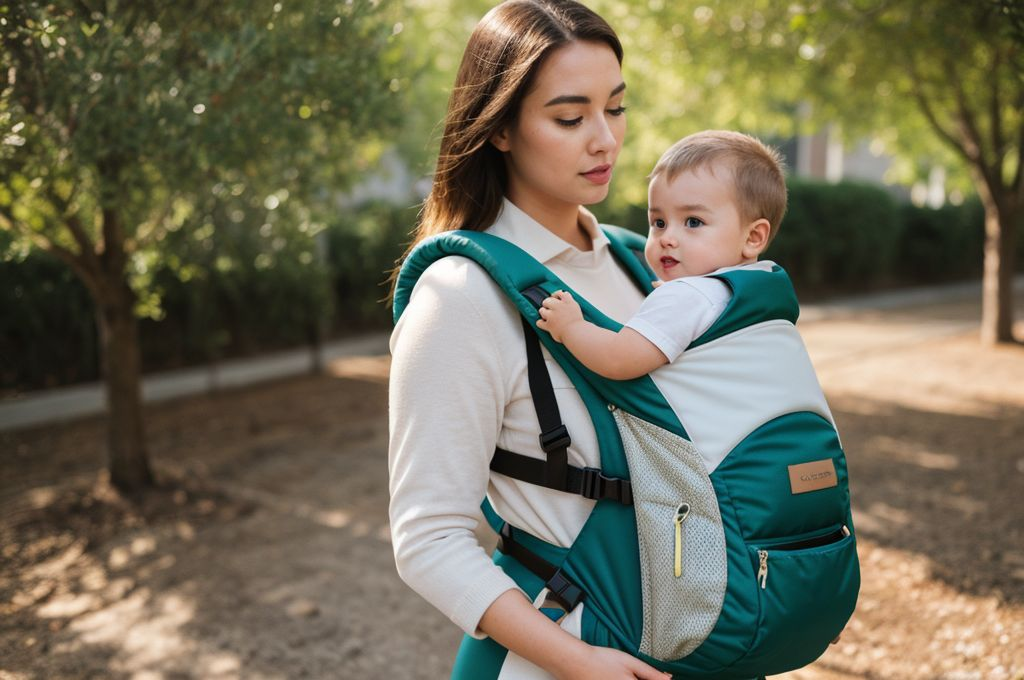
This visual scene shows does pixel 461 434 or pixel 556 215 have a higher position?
pixel 556 215

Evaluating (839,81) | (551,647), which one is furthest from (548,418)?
(839,81)

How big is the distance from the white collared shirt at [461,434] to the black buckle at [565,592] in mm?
66

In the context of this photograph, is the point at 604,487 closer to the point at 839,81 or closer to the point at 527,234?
the point at 527,234

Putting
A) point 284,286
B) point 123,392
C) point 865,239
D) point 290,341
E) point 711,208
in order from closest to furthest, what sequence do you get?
point 711,208 → point 123,392 → point 284,286 → point 290,341 → point 865,239

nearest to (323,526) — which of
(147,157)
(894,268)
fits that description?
(147,157)

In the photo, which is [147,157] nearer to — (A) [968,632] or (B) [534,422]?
(B) [534,422]

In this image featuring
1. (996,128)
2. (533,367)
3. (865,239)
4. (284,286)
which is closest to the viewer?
(533,367)

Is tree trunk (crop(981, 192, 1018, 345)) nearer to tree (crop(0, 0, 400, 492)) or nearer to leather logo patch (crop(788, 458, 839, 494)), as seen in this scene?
tree (crop(0, 0, 400, 492))

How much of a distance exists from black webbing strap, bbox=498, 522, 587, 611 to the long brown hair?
24.4 inches

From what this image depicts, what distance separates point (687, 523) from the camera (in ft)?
4.62

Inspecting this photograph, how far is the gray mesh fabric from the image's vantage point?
1381 millimetres

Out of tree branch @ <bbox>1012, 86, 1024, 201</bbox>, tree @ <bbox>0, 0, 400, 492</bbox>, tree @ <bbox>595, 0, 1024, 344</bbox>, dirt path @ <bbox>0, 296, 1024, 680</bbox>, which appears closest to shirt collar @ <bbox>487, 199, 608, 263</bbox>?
tree @ <bbox>0, 0, 400, 492</bbox>

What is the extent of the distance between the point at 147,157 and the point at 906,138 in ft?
35.5

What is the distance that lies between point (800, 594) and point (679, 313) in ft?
1.63
